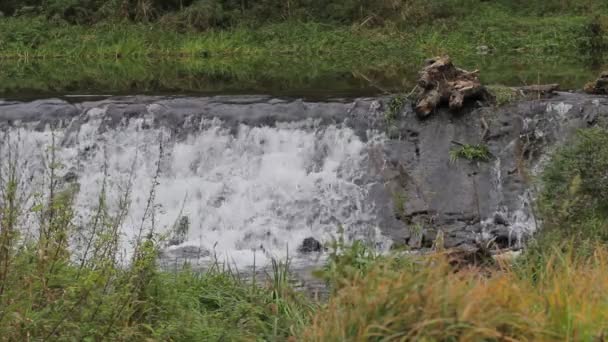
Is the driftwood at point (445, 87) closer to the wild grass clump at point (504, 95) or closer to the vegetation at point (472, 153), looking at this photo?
the wild grass clump at point (504, 95)

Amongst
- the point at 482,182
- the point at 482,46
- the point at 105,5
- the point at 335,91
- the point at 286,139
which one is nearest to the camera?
the point at 482,182

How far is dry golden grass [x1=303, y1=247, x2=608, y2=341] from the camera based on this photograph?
397cm

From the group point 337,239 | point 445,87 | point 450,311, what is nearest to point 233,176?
point 337,239

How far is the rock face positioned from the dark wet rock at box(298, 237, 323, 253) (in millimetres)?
15

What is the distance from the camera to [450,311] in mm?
3977

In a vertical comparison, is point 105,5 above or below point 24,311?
above

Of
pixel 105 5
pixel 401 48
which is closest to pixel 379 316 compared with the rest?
pixel 401 48

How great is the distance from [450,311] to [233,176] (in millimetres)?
8692

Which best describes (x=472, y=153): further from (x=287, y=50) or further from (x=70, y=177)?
(x=287, y=50)

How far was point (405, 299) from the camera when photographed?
13.2 feet

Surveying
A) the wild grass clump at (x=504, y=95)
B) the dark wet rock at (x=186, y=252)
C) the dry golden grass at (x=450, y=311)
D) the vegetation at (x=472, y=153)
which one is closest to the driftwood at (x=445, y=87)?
the wild grass clump at (x=504, y=95)

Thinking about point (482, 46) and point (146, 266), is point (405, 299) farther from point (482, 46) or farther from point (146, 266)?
point (482, 46)

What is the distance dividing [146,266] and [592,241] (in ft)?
11.1

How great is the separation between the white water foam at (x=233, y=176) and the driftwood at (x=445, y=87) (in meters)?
0.80
